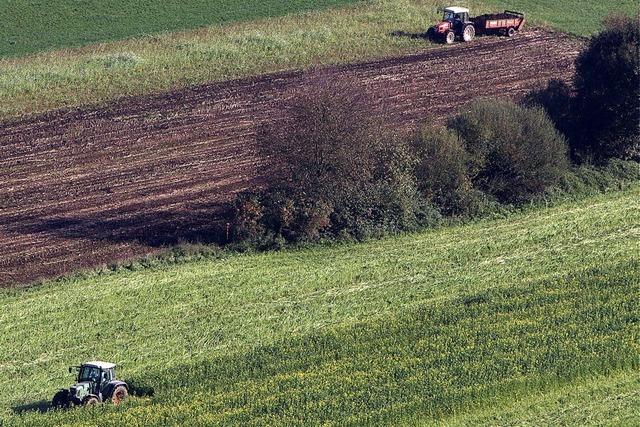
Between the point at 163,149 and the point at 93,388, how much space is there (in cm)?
2753

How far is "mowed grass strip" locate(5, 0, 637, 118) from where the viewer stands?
6900 centimetres

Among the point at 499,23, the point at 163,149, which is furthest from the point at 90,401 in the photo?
the point at 499,23

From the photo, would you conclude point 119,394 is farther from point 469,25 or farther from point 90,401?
point 469,25

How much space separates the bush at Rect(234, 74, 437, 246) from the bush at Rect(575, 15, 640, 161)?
11013 mm

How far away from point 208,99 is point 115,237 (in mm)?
19336

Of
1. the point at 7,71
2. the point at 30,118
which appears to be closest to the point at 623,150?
the point at 30,118

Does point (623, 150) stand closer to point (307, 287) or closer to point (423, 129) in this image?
point (423, 129)

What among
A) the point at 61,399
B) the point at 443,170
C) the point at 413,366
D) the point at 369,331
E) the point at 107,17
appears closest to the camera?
the point at 61,399

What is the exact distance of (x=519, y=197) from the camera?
53469 mm

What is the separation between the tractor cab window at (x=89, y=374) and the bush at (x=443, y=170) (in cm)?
2069

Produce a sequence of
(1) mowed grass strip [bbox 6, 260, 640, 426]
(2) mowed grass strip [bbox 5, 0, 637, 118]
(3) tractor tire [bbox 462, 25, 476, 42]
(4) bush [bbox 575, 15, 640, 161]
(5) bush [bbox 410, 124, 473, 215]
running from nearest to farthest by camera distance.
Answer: (1) mowed grass strip [bbox 6, 260, 640, 426], (5) bush [bbox 410, 124, 473, 215], (4) bush [bbox 575, 15, 640, 161], (2) mowed grass strip [bbox 5, 0, 637, 118], (3) tractor tire [bbox 462, 25, 476, 42]

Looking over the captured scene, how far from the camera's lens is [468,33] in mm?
77750

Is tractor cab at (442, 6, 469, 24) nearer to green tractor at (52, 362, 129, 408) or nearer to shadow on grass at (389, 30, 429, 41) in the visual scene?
shadow on grass at (389, 30, 429, 41)

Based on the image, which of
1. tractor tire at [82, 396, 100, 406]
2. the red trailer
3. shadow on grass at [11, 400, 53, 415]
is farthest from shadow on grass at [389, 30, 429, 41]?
tractor tire at [82, 396, 100, 406]
